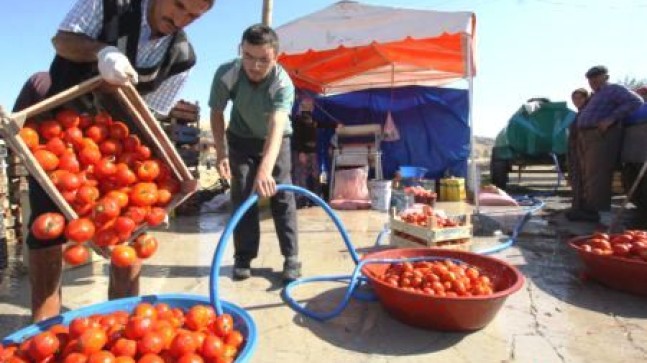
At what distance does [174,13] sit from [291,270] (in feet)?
6.39

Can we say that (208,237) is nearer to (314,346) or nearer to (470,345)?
(314,346)

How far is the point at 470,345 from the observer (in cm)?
237

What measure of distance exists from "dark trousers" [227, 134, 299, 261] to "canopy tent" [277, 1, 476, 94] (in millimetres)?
Answer: 3434

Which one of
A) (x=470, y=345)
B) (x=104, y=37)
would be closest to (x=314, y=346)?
(x=470, y=345)

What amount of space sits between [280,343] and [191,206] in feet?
15.7

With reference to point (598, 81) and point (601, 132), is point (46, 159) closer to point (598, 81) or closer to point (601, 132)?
point (601, 132)

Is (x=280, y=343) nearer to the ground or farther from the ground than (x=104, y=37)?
nearer to the ground

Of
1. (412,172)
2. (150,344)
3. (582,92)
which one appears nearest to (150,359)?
(150,344)

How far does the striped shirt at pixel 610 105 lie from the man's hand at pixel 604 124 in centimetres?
3

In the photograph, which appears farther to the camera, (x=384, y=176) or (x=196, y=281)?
(x=384, y=176)

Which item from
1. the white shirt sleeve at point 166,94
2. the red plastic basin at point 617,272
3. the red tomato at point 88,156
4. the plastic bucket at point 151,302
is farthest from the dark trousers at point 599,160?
the red tomato at point 88,156

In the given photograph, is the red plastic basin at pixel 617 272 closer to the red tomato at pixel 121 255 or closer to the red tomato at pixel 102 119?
the red tomato at pixel 121 255

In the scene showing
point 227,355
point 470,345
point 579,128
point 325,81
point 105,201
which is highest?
point 325,81

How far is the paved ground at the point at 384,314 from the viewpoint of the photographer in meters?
2.30
